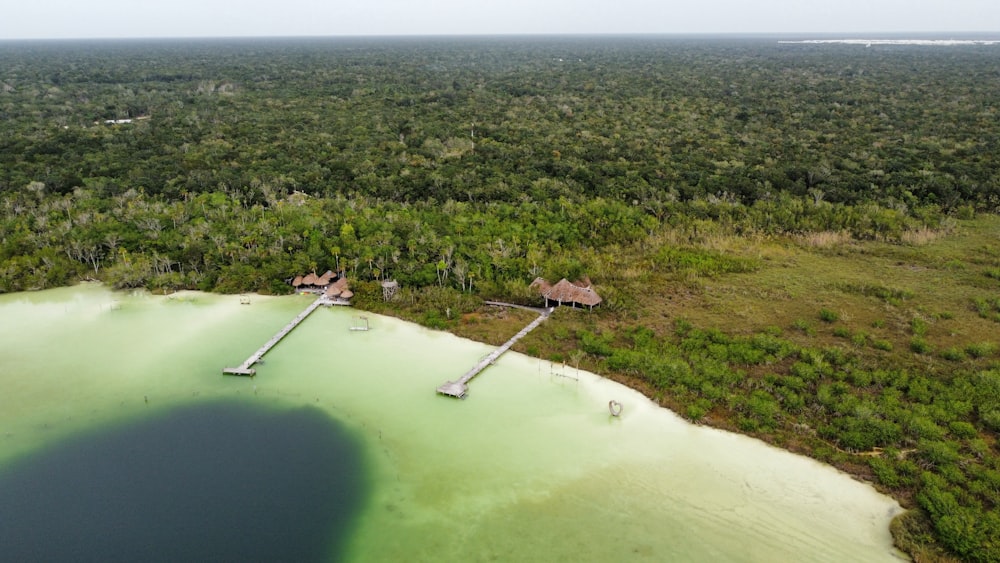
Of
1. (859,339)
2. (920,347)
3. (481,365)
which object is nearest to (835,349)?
(859,339)

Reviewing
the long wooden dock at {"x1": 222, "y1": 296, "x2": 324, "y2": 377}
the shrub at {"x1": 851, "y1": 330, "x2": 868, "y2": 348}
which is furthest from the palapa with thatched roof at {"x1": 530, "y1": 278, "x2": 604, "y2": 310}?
the long wooden dock at {"x1": 222, "y1": 296, "x2": 324, "y2": 377}

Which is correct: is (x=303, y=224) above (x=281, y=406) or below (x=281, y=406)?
above

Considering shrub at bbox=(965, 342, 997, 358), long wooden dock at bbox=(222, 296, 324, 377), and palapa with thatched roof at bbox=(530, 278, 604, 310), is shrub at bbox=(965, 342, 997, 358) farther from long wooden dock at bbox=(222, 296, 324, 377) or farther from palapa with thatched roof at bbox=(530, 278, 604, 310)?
long wooden dock at bbox=(222, 296, 324, 377)

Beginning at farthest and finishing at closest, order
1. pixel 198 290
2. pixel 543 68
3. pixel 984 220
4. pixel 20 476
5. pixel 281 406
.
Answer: pixel 543 68, pixel 984 220, pixel 198 290, pixel 281 406, pixel 20 476

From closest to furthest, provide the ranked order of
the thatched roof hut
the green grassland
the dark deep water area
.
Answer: the dark deep water area
the green grassland
the thatched roof hut

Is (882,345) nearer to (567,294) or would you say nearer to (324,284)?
(567,294)

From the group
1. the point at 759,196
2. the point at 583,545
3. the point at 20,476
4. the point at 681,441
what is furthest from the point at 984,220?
the point at 20,476

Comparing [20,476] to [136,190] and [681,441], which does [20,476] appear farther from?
[136,190]
